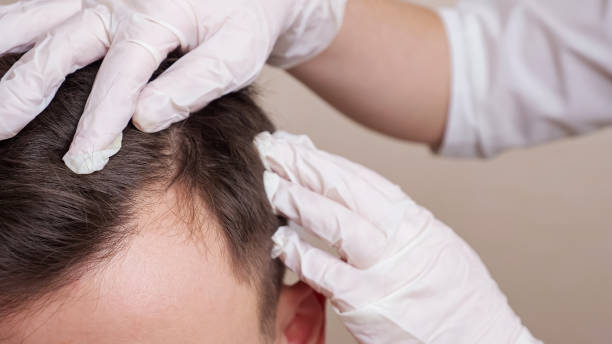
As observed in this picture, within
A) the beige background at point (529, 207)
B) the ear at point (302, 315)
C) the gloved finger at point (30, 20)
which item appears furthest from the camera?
the beige background at point (529, 207)

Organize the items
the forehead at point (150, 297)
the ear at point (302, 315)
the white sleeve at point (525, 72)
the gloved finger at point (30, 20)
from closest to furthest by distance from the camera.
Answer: the forehead at point (150, 297), the gloved finger at point (30, 20), the ear at point (302, 315), the white sleeve at point (525, 72)

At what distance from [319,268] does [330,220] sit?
2.6 inches

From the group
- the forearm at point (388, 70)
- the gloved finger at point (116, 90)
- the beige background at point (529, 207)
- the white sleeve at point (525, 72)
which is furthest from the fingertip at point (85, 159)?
the beige background at point (529, 207)

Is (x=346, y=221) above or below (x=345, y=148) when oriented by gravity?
above

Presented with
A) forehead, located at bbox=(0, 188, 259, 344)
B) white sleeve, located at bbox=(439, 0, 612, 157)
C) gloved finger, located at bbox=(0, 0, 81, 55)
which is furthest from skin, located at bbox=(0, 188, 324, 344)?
white sleeve, located at bbox=(439, 0, 612, 157)

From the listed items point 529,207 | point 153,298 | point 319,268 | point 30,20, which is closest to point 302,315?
point 319,268

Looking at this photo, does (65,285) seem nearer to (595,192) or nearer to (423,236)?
(423,236)

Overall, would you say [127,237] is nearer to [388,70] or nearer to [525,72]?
[388,70]

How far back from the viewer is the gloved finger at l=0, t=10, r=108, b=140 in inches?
27.0

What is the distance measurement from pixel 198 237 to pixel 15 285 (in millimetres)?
193

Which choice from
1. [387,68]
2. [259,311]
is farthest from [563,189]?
[259,311]

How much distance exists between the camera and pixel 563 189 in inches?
70.6

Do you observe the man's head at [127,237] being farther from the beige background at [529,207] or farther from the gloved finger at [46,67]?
the beige background at [529,207]

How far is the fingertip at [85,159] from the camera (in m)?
0.67
